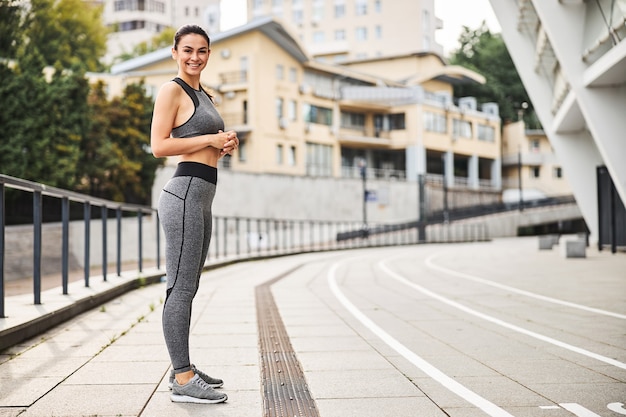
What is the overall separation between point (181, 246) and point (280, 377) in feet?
4.21

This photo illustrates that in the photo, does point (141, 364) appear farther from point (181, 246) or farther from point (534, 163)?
point (534, 163)

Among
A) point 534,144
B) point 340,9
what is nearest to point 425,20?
point 340,9

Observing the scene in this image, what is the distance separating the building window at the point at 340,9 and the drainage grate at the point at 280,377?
8380cm

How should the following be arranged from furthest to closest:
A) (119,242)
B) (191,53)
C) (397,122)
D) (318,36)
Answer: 1. (318,36)
2. (397,122)
3. (119,242)
4. (191,53)

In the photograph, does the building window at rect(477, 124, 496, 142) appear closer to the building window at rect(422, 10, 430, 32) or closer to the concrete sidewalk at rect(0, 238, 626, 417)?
the building window at rect(422, 10, 430, 32)

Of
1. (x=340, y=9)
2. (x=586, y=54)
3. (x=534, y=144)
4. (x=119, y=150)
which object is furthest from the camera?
(x=340, y=9)

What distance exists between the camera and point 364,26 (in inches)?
3438

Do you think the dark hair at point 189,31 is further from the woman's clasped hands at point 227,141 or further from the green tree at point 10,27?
the green tree at point 10,27

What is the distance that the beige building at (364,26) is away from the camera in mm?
85500

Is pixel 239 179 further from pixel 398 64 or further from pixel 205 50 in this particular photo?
pixel 205 50

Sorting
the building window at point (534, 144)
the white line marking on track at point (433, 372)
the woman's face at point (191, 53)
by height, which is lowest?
the white line marking on track at point (433, 372)

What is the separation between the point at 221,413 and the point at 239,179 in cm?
3918

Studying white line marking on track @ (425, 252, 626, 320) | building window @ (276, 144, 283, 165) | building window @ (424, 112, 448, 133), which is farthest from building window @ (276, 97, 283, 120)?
white line marking on track @ (425, 252, 626, 320)

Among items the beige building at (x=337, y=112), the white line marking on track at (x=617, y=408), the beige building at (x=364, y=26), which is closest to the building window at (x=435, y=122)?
the beige building at (x=337, y=112)
